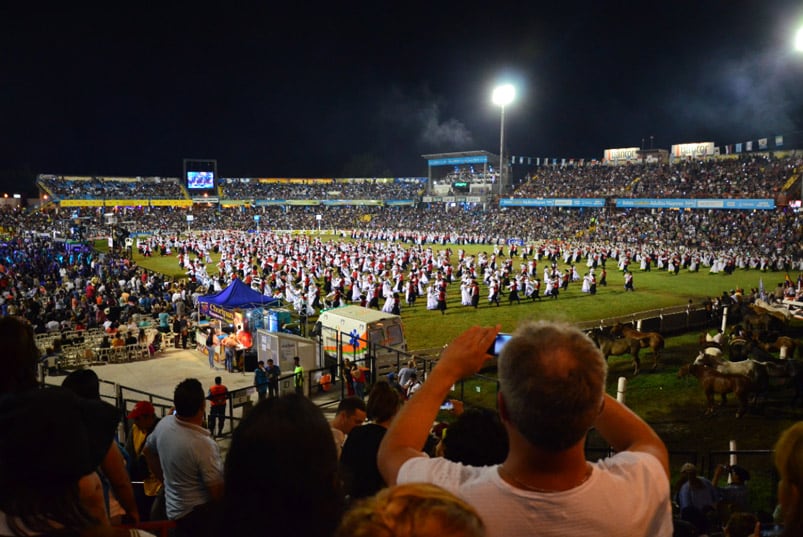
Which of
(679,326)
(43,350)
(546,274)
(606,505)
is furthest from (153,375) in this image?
(546,274)

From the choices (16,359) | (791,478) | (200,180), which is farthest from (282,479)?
(200,180)

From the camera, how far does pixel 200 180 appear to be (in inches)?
3152

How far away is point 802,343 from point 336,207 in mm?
75989

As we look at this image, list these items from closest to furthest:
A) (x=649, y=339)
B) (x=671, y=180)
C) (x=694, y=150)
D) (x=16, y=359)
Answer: (x=16, y=359) → (x=649, y=339) → (x=671, y=180) → (x=694, y=150)

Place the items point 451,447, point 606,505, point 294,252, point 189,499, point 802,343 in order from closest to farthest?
point 606,505
point 451,447
point 189,499
point 802,343
point 294,252

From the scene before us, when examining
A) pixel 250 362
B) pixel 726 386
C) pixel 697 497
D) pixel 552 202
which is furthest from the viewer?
pixel 552 202

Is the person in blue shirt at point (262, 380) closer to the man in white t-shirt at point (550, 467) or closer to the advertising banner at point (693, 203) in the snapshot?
the man in white t-shirt at point (550, 467)

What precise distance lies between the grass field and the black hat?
1435 millimetres

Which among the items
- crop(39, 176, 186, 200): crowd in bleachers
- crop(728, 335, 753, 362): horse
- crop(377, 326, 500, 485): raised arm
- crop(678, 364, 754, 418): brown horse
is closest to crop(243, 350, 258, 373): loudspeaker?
crop(678, 364, 754, 418): brown horse

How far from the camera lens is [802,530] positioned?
1.70 meters

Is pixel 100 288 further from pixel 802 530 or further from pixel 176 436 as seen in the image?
pixel 802 530

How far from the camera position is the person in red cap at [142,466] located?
4.33m

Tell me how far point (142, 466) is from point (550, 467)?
431 cm

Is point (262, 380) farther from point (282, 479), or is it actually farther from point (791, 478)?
point (791, 478)
